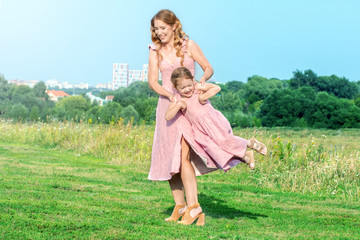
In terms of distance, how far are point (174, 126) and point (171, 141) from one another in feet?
0.51

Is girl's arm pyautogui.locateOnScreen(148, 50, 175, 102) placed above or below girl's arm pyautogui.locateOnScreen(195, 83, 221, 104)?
above

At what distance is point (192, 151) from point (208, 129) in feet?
1.12

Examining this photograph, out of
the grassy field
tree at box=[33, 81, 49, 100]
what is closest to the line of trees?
tree at box=[33, 81, 49, 100]

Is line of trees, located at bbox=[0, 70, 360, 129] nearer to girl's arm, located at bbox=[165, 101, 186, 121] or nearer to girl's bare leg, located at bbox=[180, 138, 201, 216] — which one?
girl's bare leg, located at bbox=[180, 138, 201, 216]

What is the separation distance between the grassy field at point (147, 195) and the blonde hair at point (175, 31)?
1674mm

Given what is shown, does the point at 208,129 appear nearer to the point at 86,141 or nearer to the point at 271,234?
the point at 271,234

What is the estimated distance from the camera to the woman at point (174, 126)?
4879mm

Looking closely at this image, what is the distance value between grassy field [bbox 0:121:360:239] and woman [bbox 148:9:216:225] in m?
0.38

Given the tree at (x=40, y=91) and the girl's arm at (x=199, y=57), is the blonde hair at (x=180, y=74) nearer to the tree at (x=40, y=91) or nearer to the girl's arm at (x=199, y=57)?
the girl's arm at (x=199, y=57)

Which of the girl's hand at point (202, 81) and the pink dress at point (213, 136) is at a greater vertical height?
the girl's hand at point (202, 81)

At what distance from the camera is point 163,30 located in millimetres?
4914

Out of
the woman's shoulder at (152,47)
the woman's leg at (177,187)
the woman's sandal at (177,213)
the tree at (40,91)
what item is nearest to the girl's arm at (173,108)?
the woman's shoulder at (152,47)

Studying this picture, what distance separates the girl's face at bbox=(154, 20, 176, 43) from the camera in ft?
16.1

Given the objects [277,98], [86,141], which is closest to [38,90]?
[277,98]
